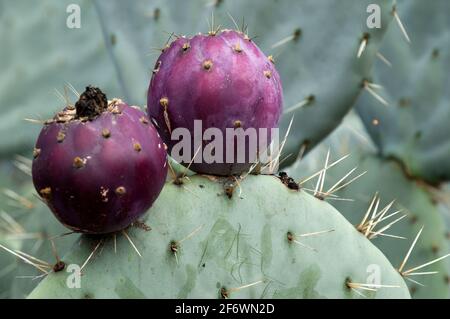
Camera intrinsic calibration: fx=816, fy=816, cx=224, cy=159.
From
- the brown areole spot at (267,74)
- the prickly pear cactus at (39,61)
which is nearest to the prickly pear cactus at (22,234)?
the prickly pear cactus at (39,61)

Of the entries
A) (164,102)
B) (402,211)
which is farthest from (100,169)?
(402,211)

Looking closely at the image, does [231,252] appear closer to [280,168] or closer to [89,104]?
[89,104]

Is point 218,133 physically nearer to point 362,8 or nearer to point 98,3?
point 362,8

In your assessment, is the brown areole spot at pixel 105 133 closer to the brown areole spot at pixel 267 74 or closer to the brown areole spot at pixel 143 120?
the brown areole spot at pixel 143 120

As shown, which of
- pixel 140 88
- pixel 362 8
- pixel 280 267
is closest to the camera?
pixel 280 267

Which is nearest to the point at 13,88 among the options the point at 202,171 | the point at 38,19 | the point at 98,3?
the point at 38,19
